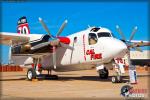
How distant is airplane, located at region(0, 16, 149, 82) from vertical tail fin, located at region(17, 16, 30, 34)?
4.42 metres

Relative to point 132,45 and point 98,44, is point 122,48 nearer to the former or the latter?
point 98,44

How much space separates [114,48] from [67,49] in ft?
20.4

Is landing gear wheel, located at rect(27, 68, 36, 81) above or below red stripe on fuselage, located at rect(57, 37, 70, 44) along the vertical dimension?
below

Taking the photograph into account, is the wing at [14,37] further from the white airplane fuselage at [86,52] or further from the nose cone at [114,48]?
the nose cone at [114,48]

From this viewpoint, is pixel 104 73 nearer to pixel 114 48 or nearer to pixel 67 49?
pixel 67 49

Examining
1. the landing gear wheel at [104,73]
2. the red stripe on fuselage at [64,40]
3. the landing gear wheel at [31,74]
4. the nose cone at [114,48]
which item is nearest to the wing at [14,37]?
the landing gear wheel at [31,74]

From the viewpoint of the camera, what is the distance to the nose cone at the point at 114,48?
21719 millimetres

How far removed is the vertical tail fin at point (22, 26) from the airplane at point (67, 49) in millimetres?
4416

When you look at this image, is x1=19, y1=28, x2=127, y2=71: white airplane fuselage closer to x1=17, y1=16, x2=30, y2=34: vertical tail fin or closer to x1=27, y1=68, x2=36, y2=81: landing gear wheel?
x1=27, y1=68, x2=36, y2=81: landing gear wheel

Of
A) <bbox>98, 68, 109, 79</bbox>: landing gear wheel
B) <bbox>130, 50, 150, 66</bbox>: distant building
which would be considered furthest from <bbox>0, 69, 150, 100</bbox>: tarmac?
<bbox>130, 50, 150, 66</bbox>: distant building

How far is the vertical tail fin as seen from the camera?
112ft

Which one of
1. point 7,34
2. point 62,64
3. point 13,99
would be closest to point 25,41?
point 7,34

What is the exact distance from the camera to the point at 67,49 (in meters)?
26.9

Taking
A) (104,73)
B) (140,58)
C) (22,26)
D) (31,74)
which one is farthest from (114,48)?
(140,58)
